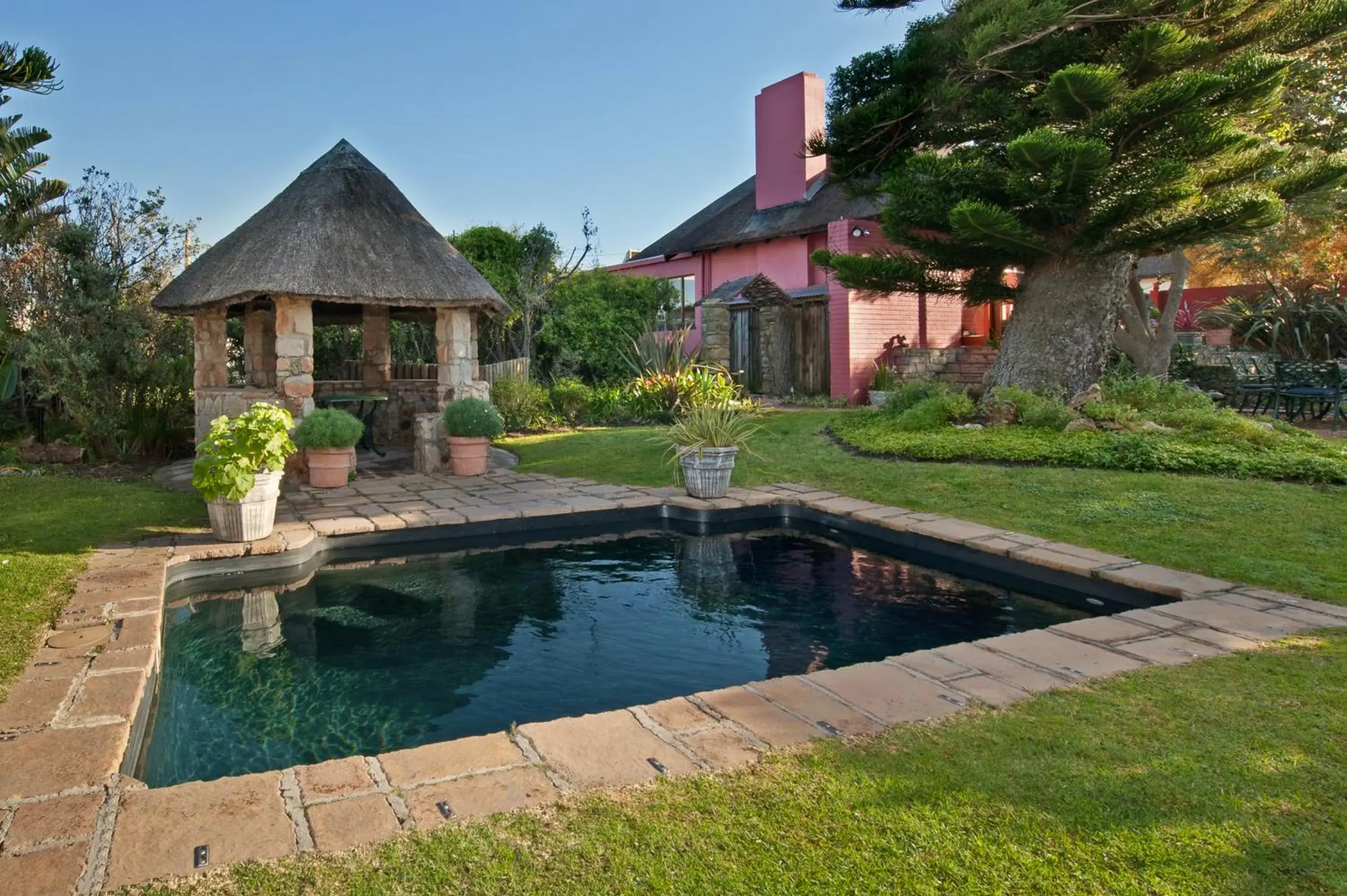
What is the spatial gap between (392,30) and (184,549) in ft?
25.3

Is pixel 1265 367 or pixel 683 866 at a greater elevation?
pixel 1265 367

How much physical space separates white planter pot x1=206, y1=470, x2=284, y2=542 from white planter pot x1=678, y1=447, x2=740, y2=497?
336 cm

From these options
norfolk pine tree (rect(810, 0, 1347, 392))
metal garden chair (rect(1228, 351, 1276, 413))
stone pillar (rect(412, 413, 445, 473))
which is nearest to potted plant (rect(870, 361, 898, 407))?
norfolk pine tree (rect(810, 0, 1347, 392))

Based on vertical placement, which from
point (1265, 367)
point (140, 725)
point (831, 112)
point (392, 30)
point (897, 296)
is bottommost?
point (140, 725)

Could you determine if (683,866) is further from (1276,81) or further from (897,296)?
(897,296)

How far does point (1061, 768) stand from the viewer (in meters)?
2.50

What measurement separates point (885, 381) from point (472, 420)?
315 inches

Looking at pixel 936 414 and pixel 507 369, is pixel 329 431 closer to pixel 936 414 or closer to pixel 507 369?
pixel 507 369

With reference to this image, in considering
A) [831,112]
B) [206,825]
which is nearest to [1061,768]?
[206,825]

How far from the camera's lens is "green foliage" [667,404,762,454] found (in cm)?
744

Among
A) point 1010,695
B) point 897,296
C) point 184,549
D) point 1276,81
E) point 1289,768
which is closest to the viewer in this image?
point 1289,768

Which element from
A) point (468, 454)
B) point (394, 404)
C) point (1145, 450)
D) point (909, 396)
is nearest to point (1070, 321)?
point (909, 396)

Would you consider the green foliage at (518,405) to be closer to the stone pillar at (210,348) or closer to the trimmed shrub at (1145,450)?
the stone pillar at (210,348)

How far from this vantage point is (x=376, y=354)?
41.0ft
